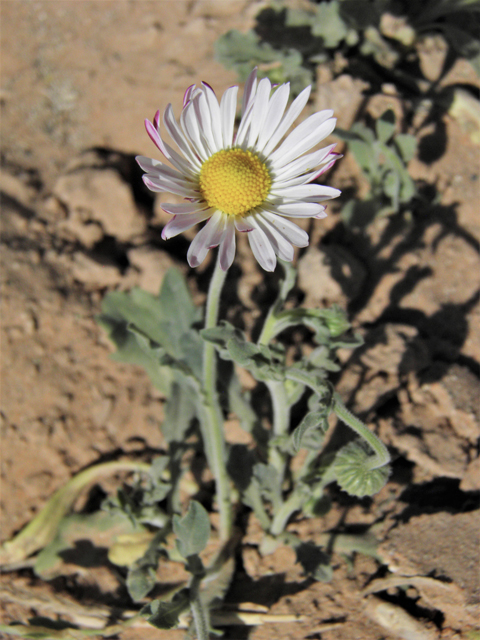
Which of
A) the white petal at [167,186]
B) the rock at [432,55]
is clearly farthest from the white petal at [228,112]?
the rock at [432,55]

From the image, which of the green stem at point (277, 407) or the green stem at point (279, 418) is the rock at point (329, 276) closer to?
the green stem at point (277, 407)

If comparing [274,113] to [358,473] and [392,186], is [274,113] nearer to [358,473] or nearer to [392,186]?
[392,186]

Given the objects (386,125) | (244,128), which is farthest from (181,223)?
(386,125)

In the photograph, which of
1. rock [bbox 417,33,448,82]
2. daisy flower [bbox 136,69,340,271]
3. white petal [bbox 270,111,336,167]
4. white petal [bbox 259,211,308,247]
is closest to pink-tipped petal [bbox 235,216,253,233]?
daisy flower [bbox 136,69,340,271]

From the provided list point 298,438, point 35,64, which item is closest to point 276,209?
point 298,438

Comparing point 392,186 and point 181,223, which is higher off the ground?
Result: point 392,186

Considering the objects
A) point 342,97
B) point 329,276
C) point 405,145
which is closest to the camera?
point 329,276

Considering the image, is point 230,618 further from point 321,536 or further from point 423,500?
point 423,500
